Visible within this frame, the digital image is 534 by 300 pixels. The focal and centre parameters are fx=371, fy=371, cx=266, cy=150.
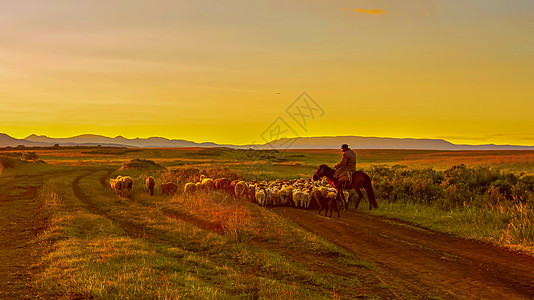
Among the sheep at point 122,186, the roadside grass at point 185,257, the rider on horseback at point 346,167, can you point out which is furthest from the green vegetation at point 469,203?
the sheep at point 122,186

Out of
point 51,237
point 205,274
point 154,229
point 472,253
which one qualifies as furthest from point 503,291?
point 51,237

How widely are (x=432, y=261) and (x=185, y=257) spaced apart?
6784 mm

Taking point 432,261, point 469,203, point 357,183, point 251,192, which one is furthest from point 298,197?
point 432,261

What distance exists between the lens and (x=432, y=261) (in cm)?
1020

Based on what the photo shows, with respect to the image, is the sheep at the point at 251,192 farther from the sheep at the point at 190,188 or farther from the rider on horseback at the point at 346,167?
the rider on horseback at the point at 346,167

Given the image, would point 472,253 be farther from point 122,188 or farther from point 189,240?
point 122,188

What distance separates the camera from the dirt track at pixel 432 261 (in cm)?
807

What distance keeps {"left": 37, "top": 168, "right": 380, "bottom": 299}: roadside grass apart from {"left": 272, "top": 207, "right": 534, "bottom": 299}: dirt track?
33.8 inches

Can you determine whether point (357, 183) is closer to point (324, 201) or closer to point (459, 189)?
point (324, 201)

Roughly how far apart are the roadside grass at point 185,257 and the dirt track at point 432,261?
0.86 metres

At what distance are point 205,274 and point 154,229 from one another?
636 cm

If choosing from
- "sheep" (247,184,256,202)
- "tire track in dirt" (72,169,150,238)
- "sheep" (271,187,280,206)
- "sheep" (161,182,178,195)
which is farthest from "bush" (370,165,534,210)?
"tire track in dirt" (72,169,150,238)

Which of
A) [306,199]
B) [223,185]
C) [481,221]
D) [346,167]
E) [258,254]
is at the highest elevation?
[346,167]

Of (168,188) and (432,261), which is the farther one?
(168,188)
